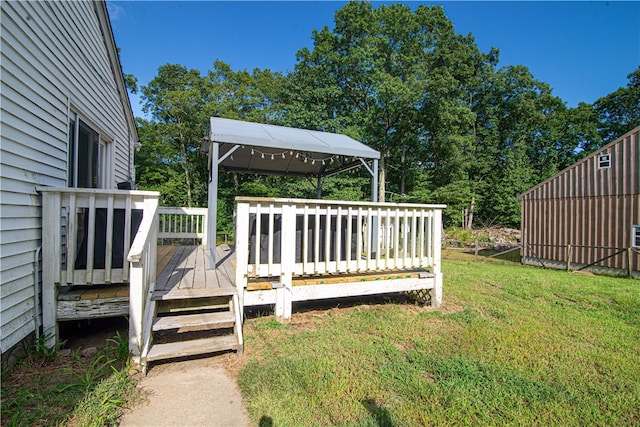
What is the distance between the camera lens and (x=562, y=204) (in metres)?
11.3

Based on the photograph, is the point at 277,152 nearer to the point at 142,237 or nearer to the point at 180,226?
the point at 180,226

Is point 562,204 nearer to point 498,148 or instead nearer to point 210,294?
point 210,294

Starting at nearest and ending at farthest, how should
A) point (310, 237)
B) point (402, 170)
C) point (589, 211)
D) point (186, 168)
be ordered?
point (310, 237) → point (589, 211) → point (186, 168) → point (402, 170)

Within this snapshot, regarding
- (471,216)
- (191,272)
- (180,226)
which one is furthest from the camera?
(471,216)

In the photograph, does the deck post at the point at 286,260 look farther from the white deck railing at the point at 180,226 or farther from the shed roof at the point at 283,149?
the white deck railing at the point at 180,226

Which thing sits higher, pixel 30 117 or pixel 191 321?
pixel 30 117

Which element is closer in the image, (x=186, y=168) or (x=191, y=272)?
(x=191, y=272)

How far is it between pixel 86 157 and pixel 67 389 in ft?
11.8

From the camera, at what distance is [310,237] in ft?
12.7

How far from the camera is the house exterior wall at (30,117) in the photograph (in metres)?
2.44

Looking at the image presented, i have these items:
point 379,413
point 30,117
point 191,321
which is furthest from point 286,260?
point 30,117

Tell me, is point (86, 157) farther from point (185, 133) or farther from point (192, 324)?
point (185, 133)

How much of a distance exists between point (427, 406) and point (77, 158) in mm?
4982

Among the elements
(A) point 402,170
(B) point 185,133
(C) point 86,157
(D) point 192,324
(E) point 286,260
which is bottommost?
(D) point 192,324
